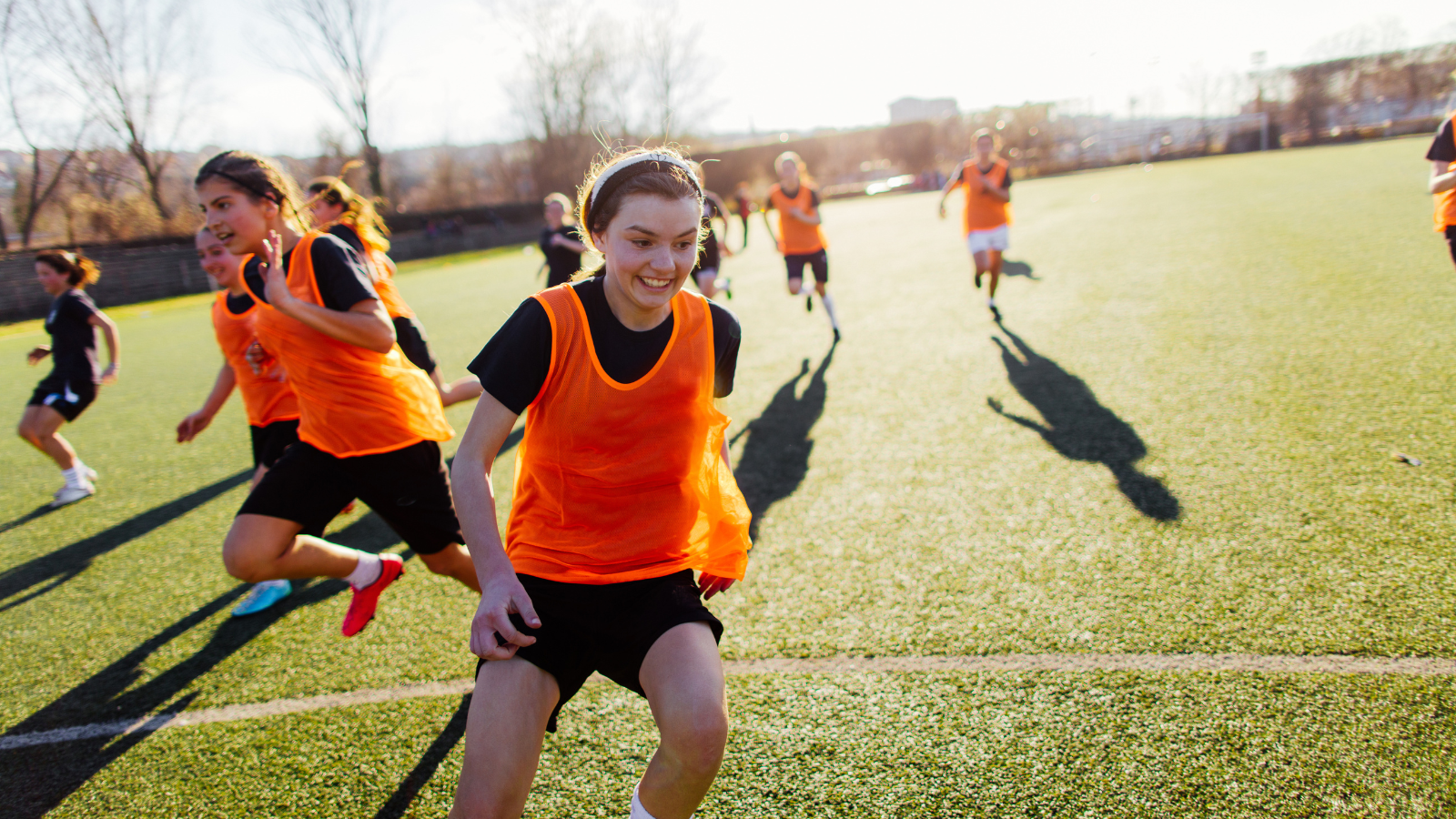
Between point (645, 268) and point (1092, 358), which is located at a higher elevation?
point (645, 268)

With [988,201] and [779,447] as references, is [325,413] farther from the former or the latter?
[988,201]

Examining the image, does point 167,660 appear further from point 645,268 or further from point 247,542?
point 645,268

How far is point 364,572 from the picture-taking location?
3205 mm

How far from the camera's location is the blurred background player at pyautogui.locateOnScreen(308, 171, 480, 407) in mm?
3703

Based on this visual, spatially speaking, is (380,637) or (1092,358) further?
(1092,358)

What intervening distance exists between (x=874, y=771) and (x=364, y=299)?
8.27ft

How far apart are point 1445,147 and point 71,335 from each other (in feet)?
33.9

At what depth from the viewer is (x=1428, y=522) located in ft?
11.5

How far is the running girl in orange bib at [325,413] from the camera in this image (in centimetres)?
282

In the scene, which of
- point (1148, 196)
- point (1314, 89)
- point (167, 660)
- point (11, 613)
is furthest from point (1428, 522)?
point (1314, 89)

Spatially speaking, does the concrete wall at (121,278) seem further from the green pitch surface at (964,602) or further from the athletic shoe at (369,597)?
the athletic shoe at (369,597)

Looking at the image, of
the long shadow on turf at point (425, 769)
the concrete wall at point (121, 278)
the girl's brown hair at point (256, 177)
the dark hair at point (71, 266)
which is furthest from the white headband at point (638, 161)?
the concrete wall at point (121, 278)

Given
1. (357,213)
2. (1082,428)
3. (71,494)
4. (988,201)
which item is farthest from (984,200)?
(71,494)

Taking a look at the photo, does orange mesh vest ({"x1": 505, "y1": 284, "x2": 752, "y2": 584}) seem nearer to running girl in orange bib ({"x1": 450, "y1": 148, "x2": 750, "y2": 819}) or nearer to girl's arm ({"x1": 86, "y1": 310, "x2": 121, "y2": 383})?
running girl in orange bib ({"x1": 450, "y1": 148, "x2": 750, "y2": 819})
